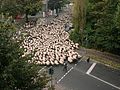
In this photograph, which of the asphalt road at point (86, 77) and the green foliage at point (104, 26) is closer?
the asphalt road at point (86, 77)

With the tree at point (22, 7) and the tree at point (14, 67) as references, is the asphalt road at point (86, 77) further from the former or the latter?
the tree at point (22, 7)

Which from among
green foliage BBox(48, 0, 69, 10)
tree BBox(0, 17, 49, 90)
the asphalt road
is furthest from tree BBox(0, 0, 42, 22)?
tree BBox(0, 17, 49, 90)

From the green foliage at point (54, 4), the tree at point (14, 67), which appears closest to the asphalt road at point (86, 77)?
the tree at point (14, 67)

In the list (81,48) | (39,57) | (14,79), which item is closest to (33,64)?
(14,79)

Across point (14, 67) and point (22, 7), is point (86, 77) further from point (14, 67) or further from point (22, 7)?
point (22, 7)

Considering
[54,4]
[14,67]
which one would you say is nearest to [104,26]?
[14,67]

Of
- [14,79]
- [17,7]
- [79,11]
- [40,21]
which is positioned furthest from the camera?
[40,21]

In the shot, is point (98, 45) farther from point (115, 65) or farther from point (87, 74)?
point (87, 74)
